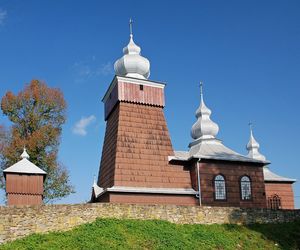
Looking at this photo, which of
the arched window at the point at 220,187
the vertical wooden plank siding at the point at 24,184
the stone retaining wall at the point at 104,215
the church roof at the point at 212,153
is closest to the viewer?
the stone retaining wall at the point at 104,215

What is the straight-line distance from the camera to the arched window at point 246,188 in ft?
87.1

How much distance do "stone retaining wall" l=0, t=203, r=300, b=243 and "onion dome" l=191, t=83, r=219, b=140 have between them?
8.94m

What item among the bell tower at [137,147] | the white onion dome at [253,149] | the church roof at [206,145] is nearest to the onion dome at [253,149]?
the white onion dome at [253,149]

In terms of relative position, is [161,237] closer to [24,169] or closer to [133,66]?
[24,169]

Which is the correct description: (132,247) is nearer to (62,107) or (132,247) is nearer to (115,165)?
(115,165)

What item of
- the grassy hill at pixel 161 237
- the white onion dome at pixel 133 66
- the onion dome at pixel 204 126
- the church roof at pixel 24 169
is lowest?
the grassy hill at pixel 161 237

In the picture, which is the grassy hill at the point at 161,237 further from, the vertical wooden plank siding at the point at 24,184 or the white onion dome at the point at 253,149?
the white onion dome at the point at 253,149

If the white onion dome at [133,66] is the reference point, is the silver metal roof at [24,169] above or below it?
below

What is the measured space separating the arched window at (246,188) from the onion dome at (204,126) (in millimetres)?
4369

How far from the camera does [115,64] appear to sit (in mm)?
29516

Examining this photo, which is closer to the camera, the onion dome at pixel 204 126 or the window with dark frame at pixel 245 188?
the window with dark frame at pixel 245 188

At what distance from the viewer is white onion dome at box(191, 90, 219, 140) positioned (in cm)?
3028

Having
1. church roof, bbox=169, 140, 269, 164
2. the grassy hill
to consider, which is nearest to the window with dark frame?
church roof, bbox=169, 140, 269, 164

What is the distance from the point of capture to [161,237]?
18375 millimetres
